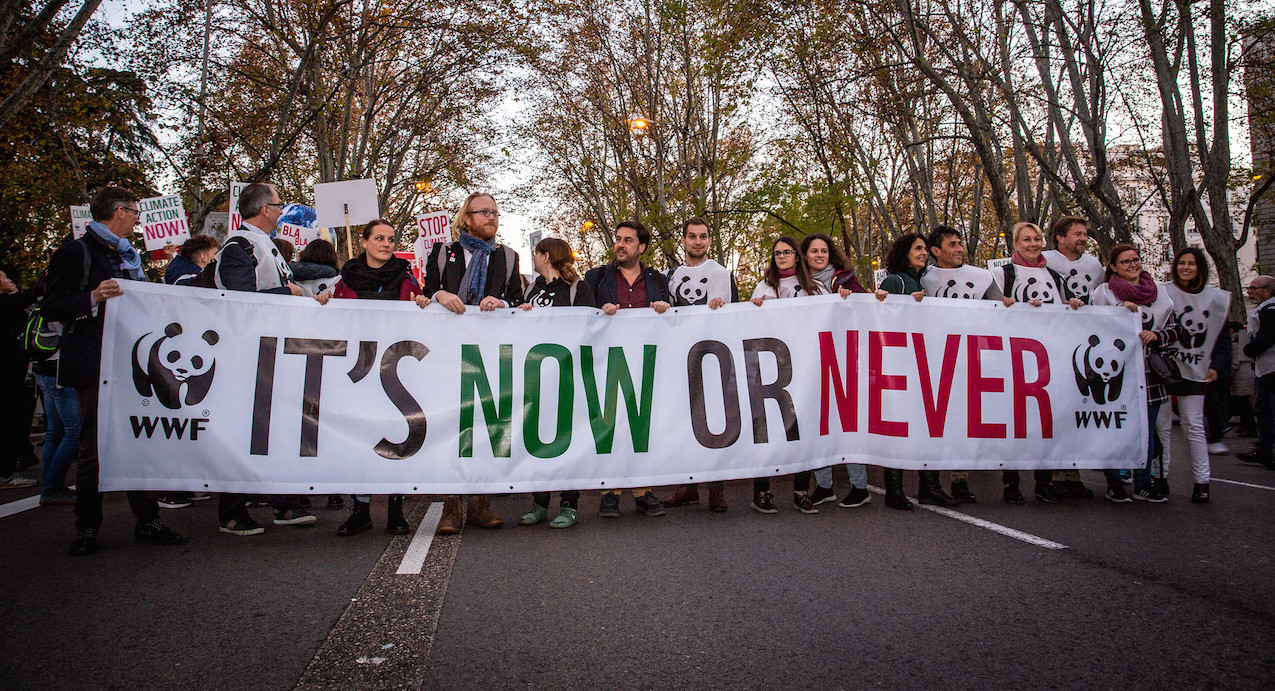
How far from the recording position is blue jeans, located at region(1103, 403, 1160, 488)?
594 centimetres

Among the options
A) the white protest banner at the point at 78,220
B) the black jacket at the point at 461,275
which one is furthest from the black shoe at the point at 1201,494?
the white protest banner at the point at 78,220

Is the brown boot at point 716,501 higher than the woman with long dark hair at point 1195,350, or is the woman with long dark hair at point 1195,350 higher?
the woman with long dark hair at point 1195,350

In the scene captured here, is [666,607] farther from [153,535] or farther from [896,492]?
[153,535]

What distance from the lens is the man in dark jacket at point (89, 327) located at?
453cm

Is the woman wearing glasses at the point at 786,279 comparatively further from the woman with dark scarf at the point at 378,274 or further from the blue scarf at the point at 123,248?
the blue scarf at the point at 123,248

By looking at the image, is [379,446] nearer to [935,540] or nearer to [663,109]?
[935,540]

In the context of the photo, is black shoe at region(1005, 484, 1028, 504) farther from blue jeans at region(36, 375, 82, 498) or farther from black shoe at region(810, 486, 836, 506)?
blue jeans at region(36, 375, 82, 498)

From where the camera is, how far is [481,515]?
516 cm

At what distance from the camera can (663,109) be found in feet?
68.5

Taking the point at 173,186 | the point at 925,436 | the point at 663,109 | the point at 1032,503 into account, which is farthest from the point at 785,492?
the point at 173,186

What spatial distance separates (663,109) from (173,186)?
41.2ft

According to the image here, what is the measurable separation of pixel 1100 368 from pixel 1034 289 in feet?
2.52

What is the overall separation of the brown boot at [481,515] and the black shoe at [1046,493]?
3.96 meters

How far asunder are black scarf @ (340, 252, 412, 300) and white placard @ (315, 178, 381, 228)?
24.0 feet
